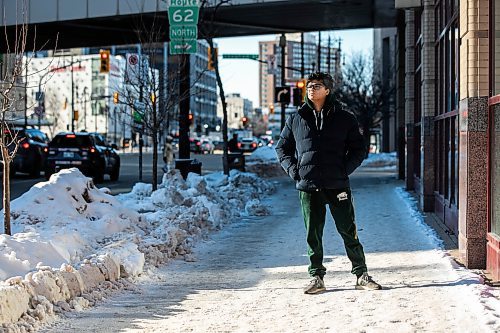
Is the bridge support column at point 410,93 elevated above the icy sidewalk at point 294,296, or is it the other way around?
the bridge support column at point 410,93

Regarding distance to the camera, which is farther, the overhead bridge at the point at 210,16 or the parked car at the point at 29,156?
the parked car at the point at 29,156

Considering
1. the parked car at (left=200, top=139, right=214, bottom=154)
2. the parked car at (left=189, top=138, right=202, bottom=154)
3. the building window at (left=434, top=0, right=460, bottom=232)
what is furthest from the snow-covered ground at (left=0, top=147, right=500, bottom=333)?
the parked car at (left=200, top=139, right=214, bottom=154)

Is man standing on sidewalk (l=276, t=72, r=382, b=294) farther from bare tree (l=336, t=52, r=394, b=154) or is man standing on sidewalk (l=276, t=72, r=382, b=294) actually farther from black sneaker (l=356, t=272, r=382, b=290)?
bare tree (l=336, t=52, r=394, b=154)

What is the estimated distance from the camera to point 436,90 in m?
15.7

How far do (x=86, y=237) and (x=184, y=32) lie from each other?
9.78m

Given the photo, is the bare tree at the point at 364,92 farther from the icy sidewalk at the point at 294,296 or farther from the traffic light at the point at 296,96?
the icy sidewalk at the point at 294,296

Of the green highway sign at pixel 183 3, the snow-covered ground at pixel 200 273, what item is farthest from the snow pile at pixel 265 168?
the snow-covered ground at pixel 200 273

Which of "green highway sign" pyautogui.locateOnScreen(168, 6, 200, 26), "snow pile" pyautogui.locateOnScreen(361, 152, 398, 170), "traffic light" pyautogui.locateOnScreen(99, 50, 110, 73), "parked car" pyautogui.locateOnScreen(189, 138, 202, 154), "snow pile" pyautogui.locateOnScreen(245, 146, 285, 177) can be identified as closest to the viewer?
"green highway sign" pyautogui.locateOnScreen(168, 6, 200, 26)

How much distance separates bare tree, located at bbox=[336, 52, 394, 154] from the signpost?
28863 millimetres

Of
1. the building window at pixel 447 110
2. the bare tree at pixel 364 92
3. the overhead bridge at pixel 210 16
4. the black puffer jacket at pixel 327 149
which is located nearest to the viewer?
the black puffer jacket at pixel 327 149

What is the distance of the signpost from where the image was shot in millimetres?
18906

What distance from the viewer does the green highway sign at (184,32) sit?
62.0 feet

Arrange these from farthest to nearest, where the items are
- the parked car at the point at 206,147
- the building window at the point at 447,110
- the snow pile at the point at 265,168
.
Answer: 1. the parked car at the point at 206,147
2. the snow pile at the point at 265,168
3. the building window at the point at 447,110

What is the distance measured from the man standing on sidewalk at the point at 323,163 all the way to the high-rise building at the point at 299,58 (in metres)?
31.9
